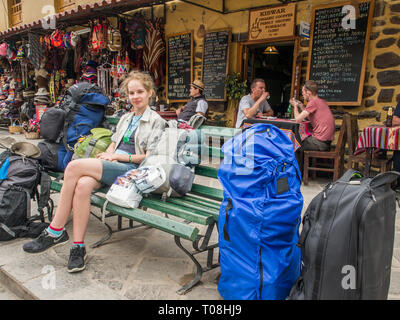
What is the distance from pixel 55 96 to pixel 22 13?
411cm

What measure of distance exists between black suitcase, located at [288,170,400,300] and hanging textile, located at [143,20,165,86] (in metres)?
6.07

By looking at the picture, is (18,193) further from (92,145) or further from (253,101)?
(253,101)

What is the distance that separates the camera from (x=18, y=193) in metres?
2.52

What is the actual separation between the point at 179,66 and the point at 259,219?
573 centimetres

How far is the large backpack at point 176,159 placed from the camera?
7.29 ft

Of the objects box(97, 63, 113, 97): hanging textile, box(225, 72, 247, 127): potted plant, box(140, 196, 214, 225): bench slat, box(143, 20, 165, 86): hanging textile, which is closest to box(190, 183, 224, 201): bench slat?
box(140, 196, 214, 225): bench slat

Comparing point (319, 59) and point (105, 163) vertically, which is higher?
point (319, 59)

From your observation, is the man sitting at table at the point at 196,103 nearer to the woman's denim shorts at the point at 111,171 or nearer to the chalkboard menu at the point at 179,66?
the chalkboard menu at the point at 179,66

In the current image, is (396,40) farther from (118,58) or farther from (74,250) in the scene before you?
(118,58)

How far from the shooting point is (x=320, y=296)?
1502 mm

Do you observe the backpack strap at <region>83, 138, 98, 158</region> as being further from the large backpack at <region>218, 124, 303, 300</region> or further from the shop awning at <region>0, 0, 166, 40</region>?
the shop awning at <region>0, 0, 166, 40</region>

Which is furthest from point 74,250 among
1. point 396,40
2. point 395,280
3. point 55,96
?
point 55,96

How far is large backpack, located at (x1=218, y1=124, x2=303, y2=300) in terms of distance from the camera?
1651 millimetres

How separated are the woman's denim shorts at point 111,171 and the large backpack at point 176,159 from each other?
0.18 metres
